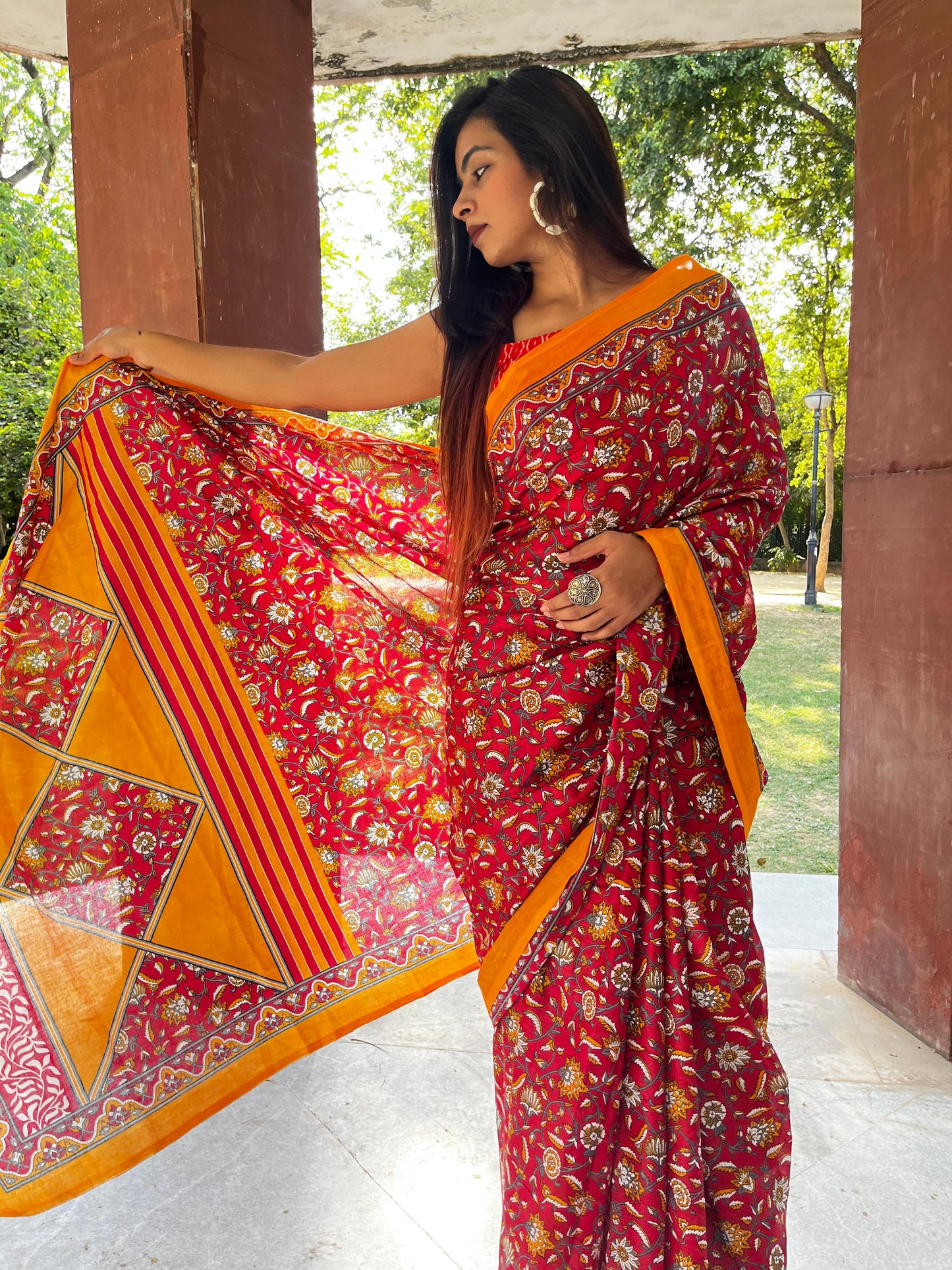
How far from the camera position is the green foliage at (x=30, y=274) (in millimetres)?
9453

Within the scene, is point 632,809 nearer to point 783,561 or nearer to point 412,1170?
point 412,1170

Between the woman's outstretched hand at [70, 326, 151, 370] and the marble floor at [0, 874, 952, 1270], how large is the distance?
1.56 m

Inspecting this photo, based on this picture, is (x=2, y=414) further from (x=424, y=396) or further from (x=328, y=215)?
(x=424, y=396)

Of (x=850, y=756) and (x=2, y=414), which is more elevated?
(x=2, y=414)

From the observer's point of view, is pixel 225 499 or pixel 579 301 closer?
pixel 579 301

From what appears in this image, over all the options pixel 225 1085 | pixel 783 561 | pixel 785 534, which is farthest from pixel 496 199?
pixel 783 561

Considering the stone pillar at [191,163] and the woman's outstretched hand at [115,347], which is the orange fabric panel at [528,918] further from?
the stone pillar at [191,163]

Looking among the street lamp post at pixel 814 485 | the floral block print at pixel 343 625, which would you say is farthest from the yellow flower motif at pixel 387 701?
the street lamp post at pixel 814 485

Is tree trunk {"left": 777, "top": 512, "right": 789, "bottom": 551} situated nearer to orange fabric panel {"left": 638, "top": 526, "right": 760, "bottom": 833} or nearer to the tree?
the tree

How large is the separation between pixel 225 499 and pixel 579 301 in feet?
2.38

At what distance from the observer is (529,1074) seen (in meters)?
1.32

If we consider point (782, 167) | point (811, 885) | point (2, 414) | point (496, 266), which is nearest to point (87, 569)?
point (496, 266)

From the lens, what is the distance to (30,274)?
9.43 metres

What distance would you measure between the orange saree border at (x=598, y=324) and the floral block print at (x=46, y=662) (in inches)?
31.5
